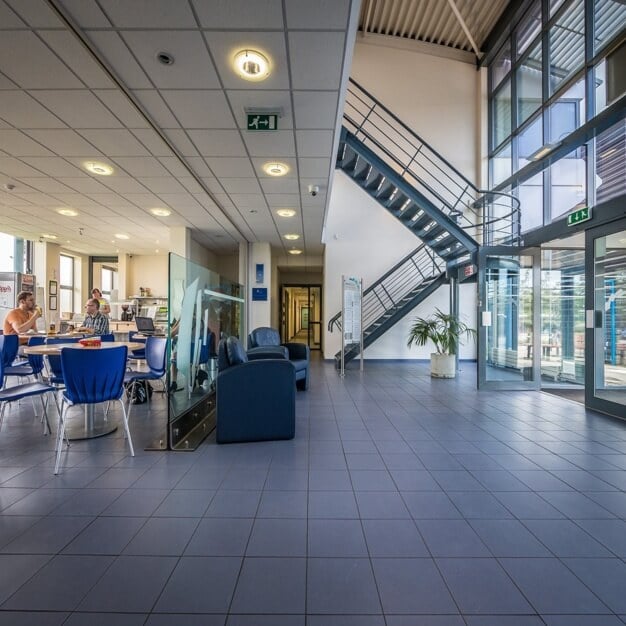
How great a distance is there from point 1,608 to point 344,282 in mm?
6566

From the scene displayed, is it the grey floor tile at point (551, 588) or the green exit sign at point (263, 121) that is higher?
the green exit sign at point (263, 121)

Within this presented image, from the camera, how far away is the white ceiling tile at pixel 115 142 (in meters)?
3.89

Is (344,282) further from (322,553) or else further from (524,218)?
(322,553)

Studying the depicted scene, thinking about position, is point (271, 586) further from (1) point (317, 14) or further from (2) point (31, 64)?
(2) point (31, 64)

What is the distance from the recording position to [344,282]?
24.7ft

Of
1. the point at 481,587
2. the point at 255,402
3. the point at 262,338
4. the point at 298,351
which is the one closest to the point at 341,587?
the point at 481,587

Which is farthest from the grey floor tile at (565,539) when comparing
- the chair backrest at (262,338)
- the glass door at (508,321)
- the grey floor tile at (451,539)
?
the chair backrest at (262,338)

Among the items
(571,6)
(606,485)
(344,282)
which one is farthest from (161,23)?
(571,6)

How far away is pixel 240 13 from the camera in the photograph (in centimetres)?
237

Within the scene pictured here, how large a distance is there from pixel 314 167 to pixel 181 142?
159 centimetres

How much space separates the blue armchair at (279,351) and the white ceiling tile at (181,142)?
2.80m

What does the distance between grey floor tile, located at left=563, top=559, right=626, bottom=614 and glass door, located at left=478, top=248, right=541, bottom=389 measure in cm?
453

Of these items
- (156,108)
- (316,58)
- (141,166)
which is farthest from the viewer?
(141,166)

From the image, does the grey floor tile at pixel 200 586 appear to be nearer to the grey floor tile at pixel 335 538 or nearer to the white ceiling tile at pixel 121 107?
the grey floor tile at pixel 335 538
